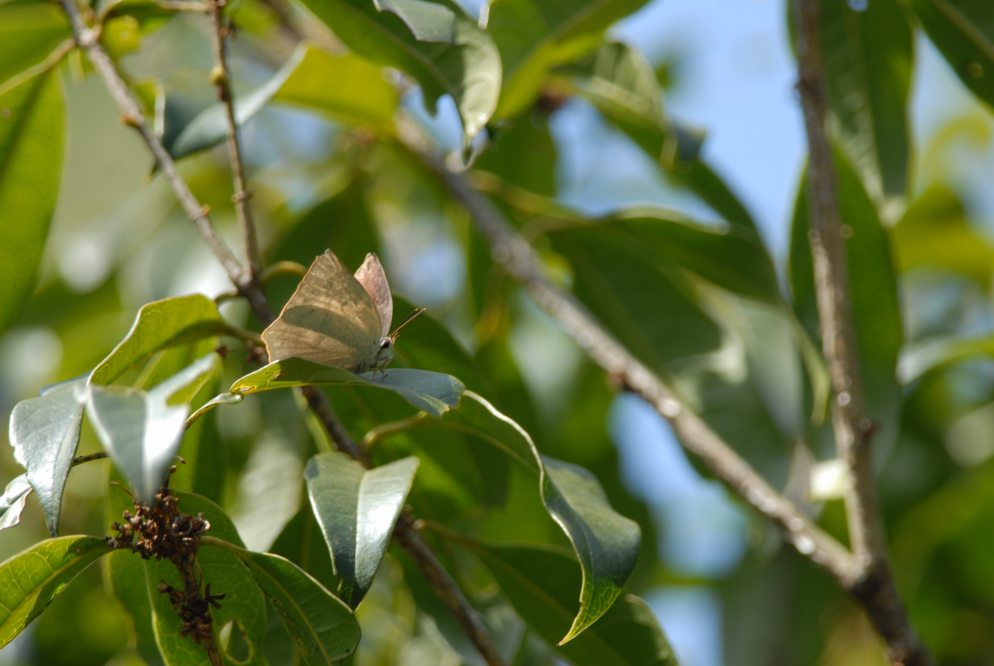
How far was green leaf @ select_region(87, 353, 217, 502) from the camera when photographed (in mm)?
705

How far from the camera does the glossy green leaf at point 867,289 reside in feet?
5.40

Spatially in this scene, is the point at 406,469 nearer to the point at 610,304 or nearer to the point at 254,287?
the point at 254,287

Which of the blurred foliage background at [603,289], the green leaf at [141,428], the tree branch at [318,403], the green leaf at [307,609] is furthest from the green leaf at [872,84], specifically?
the green leaf at [141,428]

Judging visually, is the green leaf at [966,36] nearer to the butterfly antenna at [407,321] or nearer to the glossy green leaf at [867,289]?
the glossy green leaf at [867,289]

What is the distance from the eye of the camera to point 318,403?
120 cm

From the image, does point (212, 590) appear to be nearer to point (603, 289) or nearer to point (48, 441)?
point (48, 441)

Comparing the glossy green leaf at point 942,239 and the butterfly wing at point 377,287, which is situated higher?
the butterfly wing at point 377,287

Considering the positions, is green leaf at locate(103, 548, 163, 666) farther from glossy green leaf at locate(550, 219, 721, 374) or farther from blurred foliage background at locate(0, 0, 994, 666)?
glossy green leaf at locate(550, 219, 721, 374)

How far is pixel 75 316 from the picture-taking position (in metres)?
2.50

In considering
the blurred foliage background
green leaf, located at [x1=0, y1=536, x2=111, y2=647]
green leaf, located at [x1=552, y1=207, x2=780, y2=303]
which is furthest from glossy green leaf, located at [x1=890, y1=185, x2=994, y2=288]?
green leaf, located at [x1=0, y1=536, x2=111, y2=647]

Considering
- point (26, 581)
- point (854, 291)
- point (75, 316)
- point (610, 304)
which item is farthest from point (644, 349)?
point (75, 316)

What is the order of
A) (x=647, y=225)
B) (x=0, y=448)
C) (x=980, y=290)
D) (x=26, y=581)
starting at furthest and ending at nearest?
(x=980, y=290)
(x=0, y=448)
(x=647, y=225)
(x=26, y=581)

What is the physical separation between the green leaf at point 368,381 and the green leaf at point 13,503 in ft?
0.66

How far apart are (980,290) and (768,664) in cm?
106
